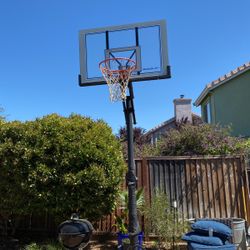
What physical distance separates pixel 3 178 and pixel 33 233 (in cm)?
221

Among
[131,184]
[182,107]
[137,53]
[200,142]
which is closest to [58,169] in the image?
[131,184]

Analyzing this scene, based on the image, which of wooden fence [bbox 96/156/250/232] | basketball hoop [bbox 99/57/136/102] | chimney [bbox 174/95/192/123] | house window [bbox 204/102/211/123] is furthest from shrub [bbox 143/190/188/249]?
chimney [bbox 174/95/192/123]

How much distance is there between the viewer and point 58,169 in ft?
25.5

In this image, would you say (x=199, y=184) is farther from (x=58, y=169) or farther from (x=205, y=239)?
(x=58, y=169)

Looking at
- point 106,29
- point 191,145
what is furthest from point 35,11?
point 191,145

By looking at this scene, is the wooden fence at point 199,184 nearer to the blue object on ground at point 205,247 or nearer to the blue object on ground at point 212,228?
the blue object on ground at point 212,228

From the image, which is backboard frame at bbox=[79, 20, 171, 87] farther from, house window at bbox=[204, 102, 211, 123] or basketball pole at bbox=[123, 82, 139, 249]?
house window at bbox=[204, 102, 211, 123]

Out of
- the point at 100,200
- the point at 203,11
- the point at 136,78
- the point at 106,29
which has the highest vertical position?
the point at 203,11

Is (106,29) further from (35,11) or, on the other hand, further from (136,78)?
(35,11)

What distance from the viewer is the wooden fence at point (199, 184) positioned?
29.6 feet

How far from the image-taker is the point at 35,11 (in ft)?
31.8

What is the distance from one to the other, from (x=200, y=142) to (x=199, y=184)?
2.30 m

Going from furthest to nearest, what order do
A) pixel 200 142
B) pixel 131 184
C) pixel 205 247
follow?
pixel 200 142 < pixel 131 184 < pixel 205 247

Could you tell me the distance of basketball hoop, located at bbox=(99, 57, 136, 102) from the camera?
7516 mm
